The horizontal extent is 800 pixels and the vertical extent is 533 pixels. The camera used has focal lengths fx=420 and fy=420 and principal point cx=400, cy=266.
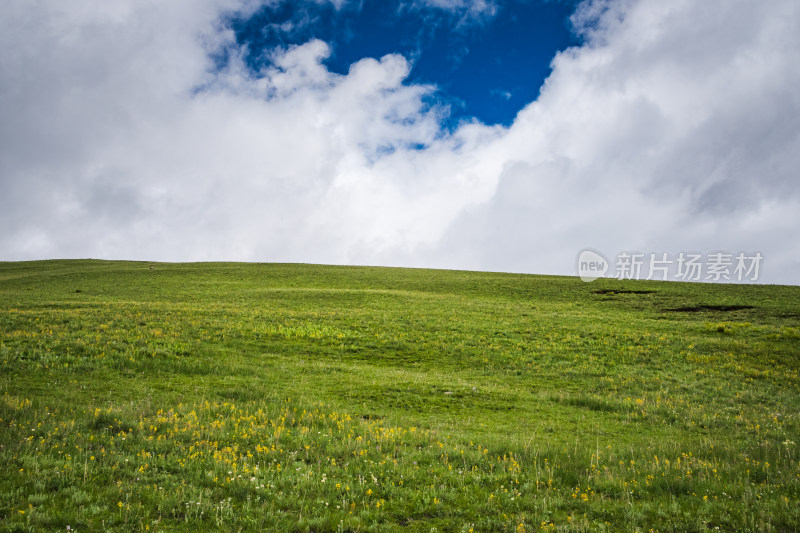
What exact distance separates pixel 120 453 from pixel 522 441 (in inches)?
378

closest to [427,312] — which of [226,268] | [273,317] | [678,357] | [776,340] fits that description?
[273,317]

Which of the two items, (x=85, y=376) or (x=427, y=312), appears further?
(x=427, y=312)

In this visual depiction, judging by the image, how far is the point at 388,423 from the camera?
12953mm

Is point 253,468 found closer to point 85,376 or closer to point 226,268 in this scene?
point 85,376

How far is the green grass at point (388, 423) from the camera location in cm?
696

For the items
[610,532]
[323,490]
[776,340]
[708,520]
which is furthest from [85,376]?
[776,340]

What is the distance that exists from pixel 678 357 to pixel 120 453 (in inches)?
1130

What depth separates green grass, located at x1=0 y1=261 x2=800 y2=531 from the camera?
6961mm

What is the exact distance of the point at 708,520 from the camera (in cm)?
688

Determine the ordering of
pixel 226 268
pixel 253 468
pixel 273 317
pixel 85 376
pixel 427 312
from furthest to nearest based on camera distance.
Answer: pixel 226 268
pixel 427 312
pixel 273 317
pixel 85 376
pixel 253 468

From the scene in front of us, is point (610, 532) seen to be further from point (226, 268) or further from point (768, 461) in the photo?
point (226, 268)

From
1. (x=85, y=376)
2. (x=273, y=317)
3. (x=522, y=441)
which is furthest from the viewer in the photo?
(x=273, y=317)

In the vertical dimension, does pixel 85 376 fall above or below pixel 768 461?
below

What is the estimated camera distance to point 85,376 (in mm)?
15320
